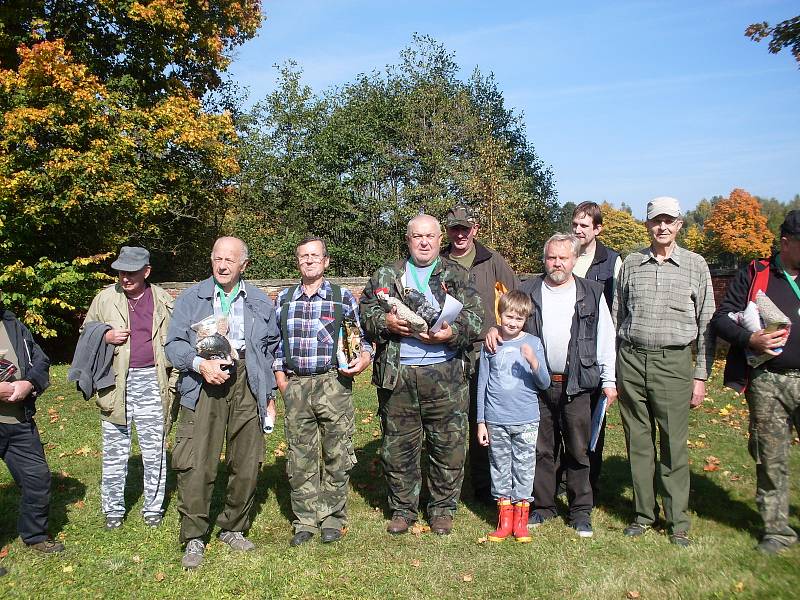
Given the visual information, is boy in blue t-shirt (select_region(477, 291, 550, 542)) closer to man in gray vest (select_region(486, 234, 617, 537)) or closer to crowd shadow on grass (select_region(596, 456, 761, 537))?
man in gray vest (select_region(486, 234, 617, 537))

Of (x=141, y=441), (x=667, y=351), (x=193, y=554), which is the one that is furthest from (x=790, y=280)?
(x=141, y=441)

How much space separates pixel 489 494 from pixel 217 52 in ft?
52.2

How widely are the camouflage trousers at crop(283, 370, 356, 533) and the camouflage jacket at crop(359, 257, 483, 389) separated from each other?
14.5 inches

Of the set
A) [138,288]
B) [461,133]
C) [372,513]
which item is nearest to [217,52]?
[461,133]

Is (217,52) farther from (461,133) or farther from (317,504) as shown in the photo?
(317,504)

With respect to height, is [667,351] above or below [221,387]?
above

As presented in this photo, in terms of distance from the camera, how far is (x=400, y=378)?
17.0 ft

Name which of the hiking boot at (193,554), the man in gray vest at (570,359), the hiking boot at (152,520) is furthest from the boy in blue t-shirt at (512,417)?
the hiking boot at (152,520)

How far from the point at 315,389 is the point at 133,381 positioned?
160 cm

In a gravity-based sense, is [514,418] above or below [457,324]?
below

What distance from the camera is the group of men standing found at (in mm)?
4902

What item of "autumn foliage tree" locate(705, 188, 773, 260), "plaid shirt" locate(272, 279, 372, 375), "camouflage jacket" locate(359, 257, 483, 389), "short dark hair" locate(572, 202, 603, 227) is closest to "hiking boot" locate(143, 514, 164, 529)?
"plaid shirt" locate(272, 279, 372, 375)

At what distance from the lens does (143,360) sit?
5520 mm

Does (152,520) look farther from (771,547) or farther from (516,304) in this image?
(771,547)
